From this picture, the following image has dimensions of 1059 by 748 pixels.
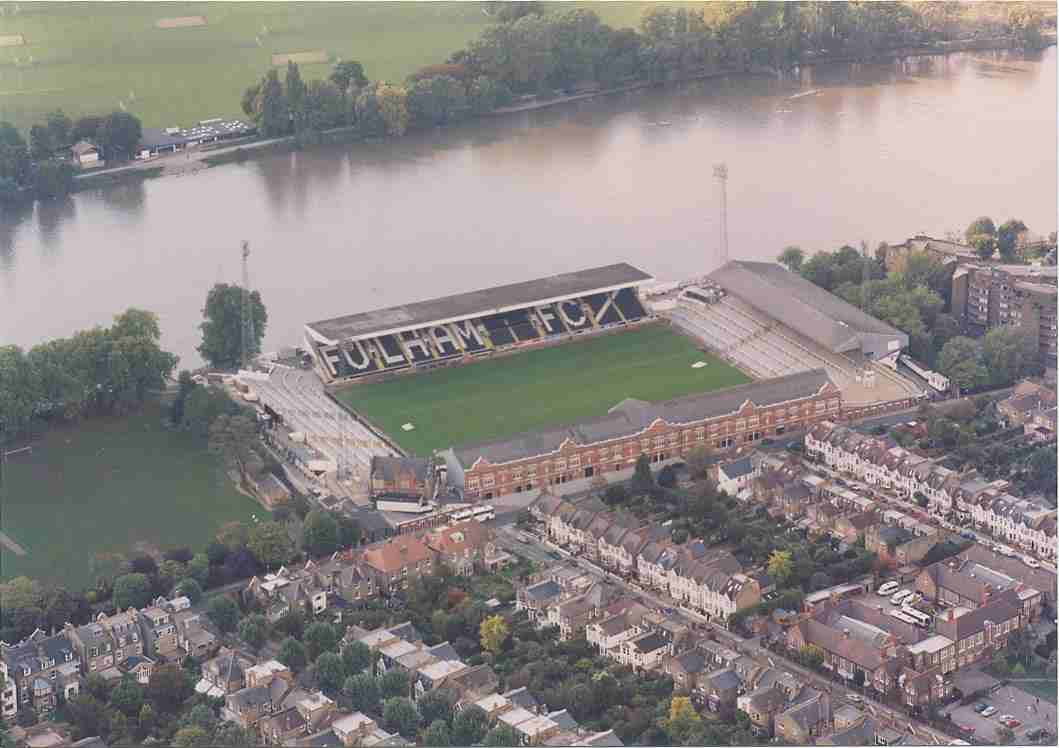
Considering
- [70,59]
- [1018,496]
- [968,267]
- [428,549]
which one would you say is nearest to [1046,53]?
[968,267]

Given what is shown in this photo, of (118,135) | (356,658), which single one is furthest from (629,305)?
(118,135)

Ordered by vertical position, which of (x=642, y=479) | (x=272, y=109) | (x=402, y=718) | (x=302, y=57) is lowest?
(x=402, y=718)

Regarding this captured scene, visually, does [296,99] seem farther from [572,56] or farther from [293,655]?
[293,655]

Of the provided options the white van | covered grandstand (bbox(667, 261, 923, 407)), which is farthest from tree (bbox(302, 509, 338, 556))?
covered grandstand (bbox(667, 261, 923, 407))

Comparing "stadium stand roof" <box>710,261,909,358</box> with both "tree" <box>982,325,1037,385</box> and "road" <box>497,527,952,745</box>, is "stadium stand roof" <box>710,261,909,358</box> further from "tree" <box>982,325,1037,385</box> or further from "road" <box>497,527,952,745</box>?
"road" <box>497,527,952,745</box>

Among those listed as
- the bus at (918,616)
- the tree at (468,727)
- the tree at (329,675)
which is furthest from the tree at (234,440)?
the bus at (918,616)

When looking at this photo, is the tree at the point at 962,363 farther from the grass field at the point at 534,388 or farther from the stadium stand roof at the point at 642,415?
the grass field at the point at 534,388
